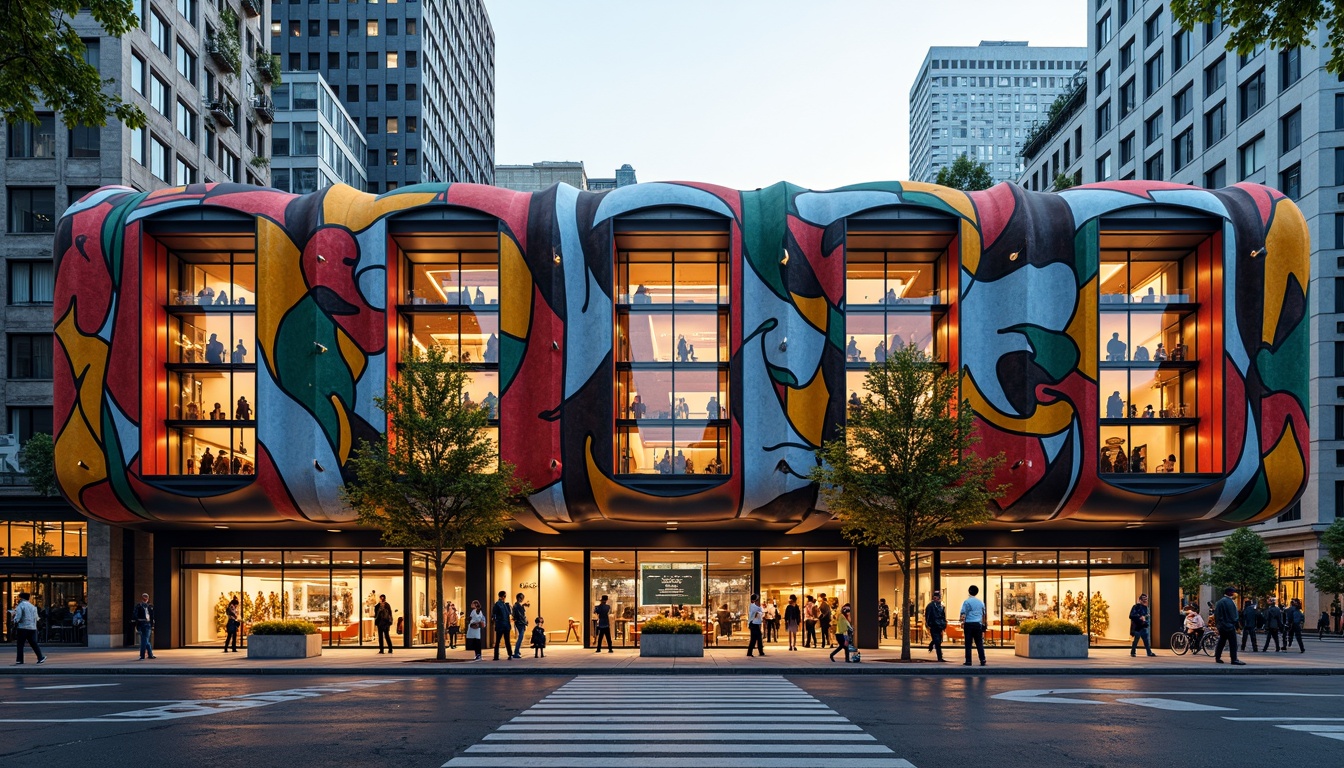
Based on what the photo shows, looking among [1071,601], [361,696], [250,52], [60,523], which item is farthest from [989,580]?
[250,52]

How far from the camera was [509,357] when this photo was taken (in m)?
32.2

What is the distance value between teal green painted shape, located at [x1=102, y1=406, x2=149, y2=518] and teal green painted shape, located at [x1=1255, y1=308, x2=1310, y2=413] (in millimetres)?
33948

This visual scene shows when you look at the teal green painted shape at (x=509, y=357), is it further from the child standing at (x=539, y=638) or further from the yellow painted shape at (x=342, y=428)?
the child standing at (x=539, y=638)

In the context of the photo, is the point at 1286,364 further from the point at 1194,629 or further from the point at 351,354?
the point at 351,354

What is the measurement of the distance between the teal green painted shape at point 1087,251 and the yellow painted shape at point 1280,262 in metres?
4.89

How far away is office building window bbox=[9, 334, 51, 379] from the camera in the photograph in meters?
43.2

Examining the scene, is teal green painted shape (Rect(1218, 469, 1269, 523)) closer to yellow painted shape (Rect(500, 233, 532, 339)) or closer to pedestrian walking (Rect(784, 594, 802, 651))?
pedestrian walking (Rect(784, 594, 802, 651))

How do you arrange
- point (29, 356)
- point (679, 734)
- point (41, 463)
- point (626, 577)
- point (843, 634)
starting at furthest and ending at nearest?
point (29, 356)
point (41, 463)
point (626, 577)
point (843, 634)
point (679, 734)

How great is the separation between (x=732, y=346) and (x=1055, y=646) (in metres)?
12.4

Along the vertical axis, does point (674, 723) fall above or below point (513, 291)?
below

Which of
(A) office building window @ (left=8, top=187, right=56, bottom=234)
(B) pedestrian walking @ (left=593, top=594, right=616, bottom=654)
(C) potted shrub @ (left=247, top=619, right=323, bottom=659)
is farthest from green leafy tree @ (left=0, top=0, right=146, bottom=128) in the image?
(A) office building window @ (left=8, top=187, right=56, bottom=234)

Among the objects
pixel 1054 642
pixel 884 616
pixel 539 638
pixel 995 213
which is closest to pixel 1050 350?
pixel 995 213

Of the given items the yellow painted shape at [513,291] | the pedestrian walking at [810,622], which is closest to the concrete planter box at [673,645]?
the pedestrian walking at [810,622]

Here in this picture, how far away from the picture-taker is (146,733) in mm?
13672
